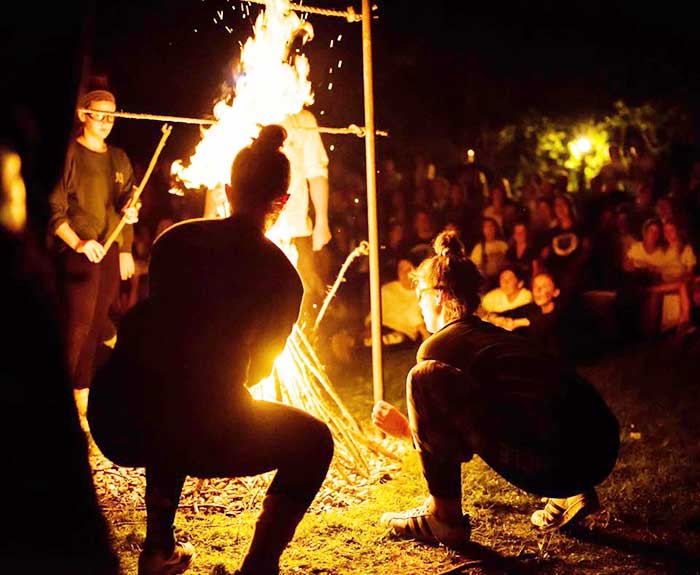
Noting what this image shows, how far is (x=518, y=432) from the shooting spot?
3184 mm

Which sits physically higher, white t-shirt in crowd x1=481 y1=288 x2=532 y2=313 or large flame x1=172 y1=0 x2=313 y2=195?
large flame x1=172 y1=0 x2=313 y2=195

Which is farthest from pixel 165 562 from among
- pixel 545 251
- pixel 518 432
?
pixel 545 251

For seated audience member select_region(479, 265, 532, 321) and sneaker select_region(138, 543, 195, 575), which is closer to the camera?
sneaker select_region(138, 543, 195, 575)

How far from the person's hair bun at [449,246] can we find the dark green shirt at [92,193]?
2.56 m

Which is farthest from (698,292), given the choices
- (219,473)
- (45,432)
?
(45,432)

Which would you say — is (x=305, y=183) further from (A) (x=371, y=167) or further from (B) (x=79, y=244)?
(B) (x=79, y=244)

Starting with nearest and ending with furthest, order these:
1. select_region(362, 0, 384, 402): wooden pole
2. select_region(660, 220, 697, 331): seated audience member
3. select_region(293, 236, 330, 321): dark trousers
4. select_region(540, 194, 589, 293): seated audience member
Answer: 1. select_region(362, 0, 384, 402): wooden pole
2. select_region(293, 236, 330, 321): dark trousers
3. select_region(660, 220, 697, 331): seated audience member
4. select_region(540, 194, 589, 293): seated audience member

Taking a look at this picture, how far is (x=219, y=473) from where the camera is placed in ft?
9.37

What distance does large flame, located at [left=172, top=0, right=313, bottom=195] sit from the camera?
454 cm

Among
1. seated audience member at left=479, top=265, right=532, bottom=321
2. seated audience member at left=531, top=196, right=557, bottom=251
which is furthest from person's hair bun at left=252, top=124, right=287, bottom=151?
seated audience member at left=531, top=196, right=557, bottom=251

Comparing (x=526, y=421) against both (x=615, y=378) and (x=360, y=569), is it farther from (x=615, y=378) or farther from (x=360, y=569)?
(x=615, y=378)

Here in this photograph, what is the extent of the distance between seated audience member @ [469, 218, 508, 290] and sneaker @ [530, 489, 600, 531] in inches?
212

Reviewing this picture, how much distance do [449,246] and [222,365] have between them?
1334mm

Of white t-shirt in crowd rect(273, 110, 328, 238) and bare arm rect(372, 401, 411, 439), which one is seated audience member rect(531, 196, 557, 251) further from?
bare arm rect(372, 401, 411, 439)
